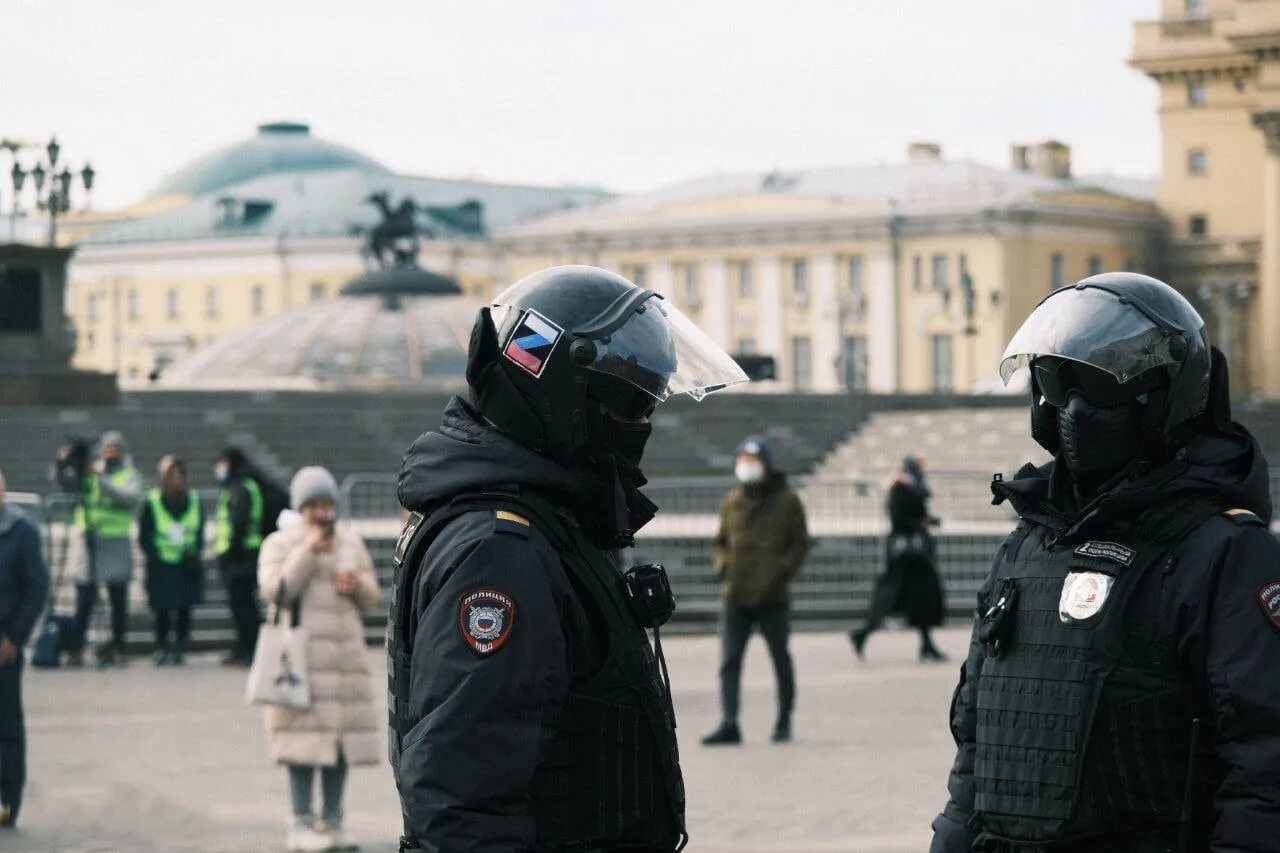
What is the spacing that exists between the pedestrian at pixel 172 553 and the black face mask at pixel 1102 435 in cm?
1301

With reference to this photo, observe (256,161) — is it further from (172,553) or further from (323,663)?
(323,663)

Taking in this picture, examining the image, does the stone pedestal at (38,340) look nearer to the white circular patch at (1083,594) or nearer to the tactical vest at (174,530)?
the tactical vest at (174,530)

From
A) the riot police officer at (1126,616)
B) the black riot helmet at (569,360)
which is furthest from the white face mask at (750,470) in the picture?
the black riot helmet at (569,360)

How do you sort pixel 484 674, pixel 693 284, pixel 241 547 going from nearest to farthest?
pixel 484 674
pixel 241 547
pixel 693 284

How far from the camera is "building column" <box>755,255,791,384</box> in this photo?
91750mm

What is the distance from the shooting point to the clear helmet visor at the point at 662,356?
3.51 m

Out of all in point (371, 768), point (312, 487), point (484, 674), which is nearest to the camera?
point (484, 674)

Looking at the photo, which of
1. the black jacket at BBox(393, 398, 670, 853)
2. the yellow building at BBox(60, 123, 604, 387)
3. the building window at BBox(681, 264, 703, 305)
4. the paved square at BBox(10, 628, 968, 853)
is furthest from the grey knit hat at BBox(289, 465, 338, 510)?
the building window at BBox(681, 264, 703, 305)

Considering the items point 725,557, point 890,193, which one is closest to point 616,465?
point 725,557

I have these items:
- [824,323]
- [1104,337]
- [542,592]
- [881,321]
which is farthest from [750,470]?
[824,323]

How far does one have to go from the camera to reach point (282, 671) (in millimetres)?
8844

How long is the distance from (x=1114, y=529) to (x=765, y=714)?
9.56 m

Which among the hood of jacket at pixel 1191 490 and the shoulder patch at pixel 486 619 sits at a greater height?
the hood of jacket at pixel 1191 490

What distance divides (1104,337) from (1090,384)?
8 centimetres
